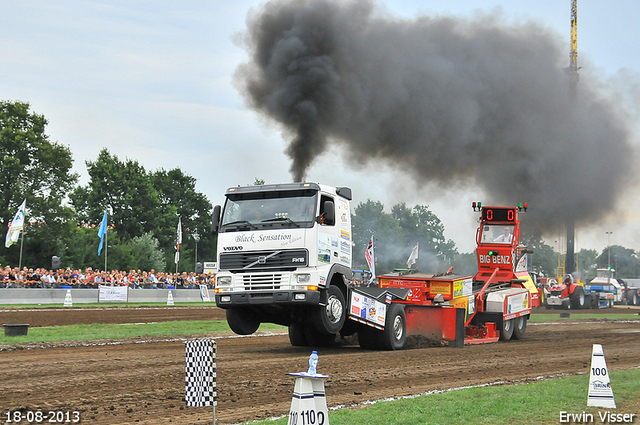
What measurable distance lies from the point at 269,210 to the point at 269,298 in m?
1.73

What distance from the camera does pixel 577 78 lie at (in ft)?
106

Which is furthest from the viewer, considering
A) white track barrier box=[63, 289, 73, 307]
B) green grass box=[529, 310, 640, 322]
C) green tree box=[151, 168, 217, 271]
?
green tree box=[151, 168, 217, 271]

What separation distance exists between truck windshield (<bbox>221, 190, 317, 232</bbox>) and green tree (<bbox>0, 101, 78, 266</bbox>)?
43487 mm

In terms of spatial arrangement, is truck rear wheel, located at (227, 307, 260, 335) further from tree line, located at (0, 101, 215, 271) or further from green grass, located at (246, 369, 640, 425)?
tree line, located at (0, 101, 215, 271)

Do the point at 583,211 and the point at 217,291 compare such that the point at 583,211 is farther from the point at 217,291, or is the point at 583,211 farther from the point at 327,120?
the point at 217,291

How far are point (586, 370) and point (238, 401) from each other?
23.0ft

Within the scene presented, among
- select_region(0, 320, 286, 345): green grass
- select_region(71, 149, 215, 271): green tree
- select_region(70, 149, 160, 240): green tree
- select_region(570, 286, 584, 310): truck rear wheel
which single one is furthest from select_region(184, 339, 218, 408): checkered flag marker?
select_region(70, 149, 160, 240): green tree

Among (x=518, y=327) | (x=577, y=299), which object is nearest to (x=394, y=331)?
(x=518, y=327)

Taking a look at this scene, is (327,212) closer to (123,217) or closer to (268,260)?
(268,260)

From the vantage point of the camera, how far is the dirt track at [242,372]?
25.7 feet

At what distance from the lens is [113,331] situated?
59.5 ft

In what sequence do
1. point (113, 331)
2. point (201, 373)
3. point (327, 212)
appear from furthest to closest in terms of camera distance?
point (113, 331), point (327, 212), point (201, 373)

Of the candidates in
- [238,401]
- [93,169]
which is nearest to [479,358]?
[238,401]

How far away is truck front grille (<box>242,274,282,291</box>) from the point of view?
12539 mm
